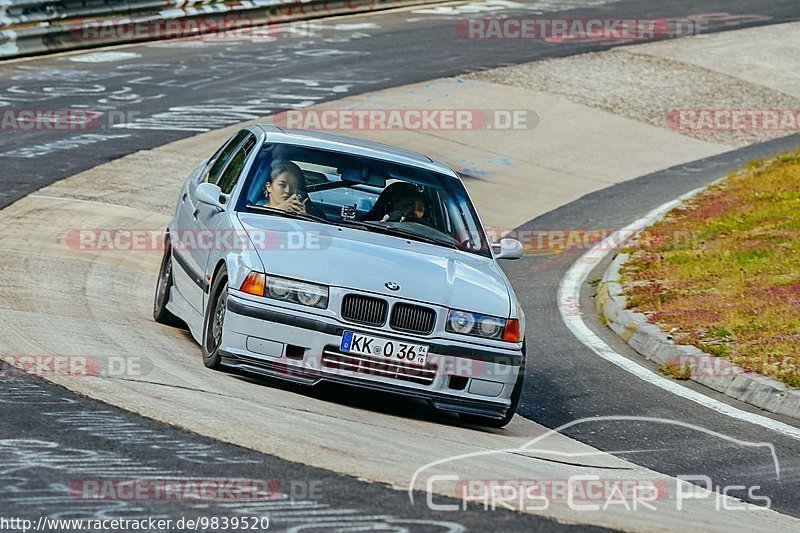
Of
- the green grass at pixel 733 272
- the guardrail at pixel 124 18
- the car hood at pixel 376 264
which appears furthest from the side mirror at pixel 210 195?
the guardrail at pixel 124 18

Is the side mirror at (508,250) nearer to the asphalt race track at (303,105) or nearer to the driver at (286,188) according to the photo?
the asphalt race track at (303,105)

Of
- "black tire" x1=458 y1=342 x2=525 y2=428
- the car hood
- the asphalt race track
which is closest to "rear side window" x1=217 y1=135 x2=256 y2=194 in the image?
the car hood

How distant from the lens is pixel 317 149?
31.3 feet

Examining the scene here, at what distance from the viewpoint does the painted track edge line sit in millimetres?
9422

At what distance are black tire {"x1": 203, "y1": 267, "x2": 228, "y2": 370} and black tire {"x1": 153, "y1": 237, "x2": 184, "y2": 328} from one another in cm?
149

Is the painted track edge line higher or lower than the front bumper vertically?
lower

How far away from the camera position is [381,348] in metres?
7.94

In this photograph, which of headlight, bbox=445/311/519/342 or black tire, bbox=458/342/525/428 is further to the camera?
black tire, bbox=458/342/525/428

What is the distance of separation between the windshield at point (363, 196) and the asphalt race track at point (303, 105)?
4.08 feet

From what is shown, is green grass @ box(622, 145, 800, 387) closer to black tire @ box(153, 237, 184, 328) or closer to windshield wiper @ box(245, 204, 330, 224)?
windshield wiper @ box(245, 204, 330, 224)

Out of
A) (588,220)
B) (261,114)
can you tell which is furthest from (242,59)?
(588,220)

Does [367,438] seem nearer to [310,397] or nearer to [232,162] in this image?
[310,397]

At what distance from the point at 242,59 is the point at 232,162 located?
15041mm

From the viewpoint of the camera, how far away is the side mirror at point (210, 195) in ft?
30.0
